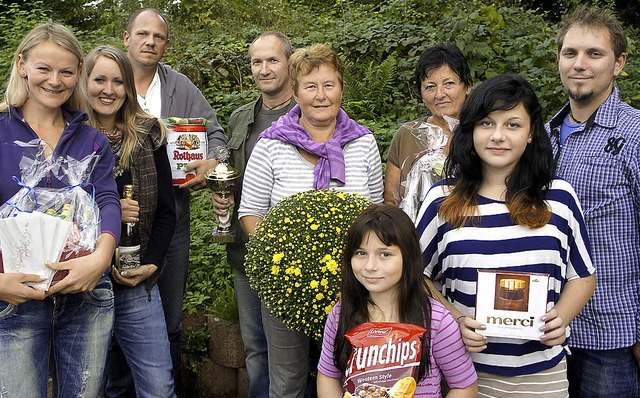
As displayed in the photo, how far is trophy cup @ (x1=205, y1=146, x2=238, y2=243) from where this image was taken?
4043 millimetres

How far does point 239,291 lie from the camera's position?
426 cm

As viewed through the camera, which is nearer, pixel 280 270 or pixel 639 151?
pixel 639 151

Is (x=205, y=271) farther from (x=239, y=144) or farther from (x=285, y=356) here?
(x=285, y=356)

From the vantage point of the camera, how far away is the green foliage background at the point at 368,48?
248 inches

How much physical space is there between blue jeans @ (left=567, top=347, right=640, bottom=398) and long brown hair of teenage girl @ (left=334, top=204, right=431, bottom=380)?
1.02 m

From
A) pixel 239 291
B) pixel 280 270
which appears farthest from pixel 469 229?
pixel 239 291

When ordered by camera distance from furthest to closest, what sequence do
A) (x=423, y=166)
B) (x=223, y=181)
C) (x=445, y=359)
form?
1. (x=223, y=181)
2. (x=423, y=166)
3. (x=445, y=359)

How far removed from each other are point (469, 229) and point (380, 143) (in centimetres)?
348

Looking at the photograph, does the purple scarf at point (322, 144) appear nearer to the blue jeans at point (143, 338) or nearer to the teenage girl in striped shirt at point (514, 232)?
the teenage girl in striped shirt at point (514, 232)

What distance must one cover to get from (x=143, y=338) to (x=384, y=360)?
1.68 meters

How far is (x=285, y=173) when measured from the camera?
369cm

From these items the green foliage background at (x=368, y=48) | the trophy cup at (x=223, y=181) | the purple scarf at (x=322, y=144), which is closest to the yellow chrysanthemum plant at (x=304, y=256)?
the purple scarf at (x=322, y=144)

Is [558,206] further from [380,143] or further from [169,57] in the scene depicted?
[169,57]

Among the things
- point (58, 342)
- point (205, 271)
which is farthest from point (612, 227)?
point (205, 271)
